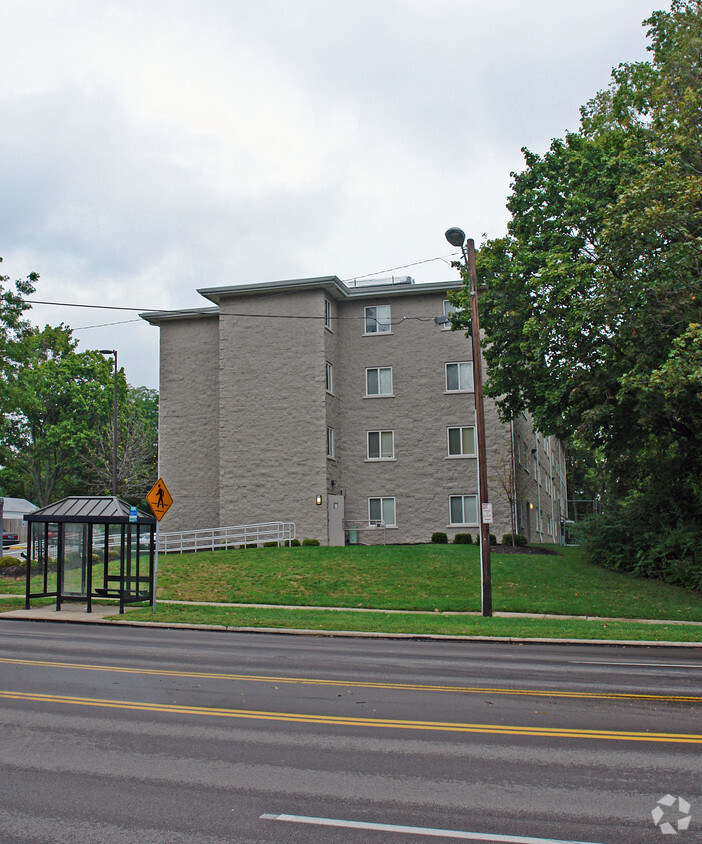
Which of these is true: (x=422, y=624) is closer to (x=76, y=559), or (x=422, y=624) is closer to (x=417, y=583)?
(x=417, y=583)

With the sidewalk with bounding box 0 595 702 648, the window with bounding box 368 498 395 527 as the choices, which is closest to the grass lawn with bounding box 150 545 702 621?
the sidewalk with bounding box 0 595 702 648

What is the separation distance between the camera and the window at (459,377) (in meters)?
37.2

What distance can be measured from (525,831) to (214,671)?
7.18m

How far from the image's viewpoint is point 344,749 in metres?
7.02

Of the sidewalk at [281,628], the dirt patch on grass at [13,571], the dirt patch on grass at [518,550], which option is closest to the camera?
the sidewalk at [281,628]

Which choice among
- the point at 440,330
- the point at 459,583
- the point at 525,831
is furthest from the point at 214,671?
the point at 440,330

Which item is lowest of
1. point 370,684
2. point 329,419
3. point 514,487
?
point 370,684

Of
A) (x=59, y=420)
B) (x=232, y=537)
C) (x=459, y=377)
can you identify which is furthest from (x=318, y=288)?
(x=59, y=420)

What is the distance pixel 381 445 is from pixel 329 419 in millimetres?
2980

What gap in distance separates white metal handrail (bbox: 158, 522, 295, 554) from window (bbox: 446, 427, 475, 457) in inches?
330

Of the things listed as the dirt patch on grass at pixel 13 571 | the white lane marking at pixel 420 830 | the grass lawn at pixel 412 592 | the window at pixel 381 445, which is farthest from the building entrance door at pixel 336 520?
the white lane marking at pixel 420 830

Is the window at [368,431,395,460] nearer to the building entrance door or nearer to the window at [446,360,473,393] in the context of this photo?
the building entrance door

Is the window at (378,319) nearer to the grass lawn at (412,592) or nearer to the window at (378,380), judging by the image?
the window at (378,380)

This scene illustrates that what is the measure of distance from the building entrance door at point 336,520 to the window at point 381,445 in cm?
270
